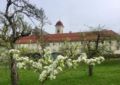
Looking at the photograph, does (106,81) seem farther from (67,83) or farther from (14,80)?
(14,80)

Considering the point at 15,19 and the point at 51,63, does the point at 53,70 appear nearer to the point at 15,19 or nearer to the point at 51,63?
the point at 51,63

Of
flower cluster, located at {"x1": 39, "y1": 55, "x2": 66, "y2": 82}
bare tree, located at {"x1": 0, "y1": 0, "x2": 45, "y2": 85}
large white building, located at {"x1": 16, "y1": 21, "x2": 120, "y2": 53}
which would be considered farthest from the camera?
large white building, located at {"x1": 16, "y1": 21, "x2": 120, "y2": 53}

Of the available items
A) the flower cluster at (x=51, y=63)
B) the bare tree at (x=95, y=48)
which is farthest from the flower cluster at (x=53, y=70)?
the bare tree at (x=95, y=48)

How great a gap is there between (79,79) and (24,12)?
13.2m

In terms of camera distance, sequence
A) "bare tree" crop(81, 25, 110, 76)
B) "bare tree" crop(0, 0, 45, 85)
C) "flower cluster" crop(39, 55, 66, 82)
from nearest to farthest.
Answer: "flower cluster" crop(39, 55, 66, 82)
"bare tree" crop(0, 0, 45, 85)
"bare tree" crop(81, 25, 110, 76)

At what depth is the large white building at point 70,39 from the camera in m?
46.8

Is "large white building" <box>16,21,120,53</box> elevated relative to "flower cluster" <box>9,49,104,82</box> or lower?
elevated

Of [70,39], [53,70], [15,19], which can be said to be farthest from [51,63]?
[70,39]

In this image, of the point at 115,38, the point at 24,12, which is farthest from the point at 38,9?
the point at 115,38

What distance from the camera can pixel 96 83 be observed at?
117 ft

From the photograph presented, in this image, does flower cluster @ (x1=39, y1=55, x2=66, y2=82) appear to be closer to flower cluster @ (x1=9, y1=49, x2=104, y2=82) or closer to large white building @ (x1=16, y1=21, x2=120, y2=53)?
flower cluster @ (x1=9, y1=49, x2=104, y2=82)

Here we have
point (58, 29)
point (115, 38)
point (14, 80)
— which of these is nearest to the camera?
point (14, 80)

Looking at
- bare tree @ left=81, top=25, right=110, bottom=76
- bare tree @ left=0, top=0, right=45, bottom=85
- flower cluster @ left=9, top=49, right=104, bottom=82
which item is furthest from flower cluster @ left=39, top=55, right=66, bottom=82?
bare tree @ left=81, top=25, right=110, bottom=76

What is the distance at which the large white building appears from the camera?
46.8 m
